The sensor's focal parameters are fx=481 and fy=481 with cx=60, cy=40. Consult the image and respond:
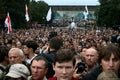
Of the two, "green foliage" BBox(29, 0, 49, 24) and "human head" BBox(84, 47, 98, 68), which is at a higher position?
"human head" BBox(84, 47, 98, 68)

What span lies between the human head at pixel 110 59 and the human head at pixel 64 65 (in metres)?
0.47

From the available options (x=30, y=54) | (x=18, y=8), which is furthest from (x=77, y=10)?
(x=30, y=54)

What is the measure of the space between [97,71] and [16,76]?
1031 mm

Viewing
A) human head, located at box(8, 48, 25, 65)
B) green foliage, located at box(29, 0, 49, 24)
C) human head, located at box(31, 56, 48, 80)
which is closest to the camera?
human head, located at box(31, 56, 48, 80)

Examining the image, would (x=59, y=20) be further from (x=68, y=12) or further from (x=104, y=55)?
(x=104, y=55)

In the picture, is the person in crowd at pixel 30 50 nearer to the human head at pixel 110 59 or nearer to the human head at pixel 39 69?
the human head at pixel 39 69

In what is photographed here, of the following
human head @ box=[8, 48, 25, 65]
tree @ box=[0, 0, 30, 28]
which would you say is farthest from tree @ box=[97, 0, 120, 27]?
human head @ box=[8, 48, 25, 65]

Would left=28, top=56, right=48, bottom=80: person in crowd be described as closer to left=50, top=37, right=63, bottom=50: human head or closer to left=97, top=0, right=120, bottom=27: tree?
left=50, top=37, right=63, bottom=50: human head

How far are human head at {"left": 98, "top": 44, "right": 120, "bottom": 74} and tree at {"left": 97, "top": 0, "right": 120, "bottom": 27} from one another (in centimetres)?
8400

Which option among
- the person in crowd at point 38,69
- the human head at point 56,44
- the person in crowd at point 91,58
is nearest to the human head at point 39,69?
the person in crowd at point 38,69

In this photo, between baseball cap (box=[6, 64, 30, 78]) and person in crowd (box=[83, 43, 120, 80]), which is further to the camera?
baseball cap (box=[6, 64, 30, 78])

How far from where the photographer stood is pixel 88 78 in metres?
6.04

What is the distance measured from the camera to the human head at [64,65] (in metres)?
5.52

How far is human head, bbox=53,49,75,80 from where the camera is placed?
5516 mm
